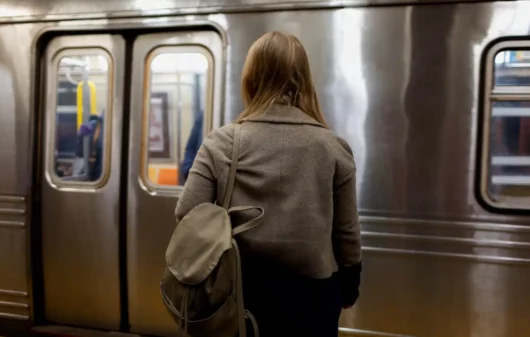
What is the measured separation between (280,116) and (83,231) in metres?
2.26

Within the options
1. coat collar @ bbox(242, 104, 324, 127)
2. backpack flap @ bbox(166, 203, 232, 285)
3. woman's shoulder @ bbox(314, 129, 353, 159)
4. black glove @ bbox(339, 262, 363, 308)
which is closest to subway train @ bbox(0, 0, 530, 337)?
black glove @ bbox(339, 262, 363, 308)

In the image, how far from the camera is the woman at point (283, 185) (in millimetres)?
1894

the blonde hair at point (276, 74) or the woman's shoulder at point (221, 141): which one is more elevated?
the blonde hair at point (276, 74)

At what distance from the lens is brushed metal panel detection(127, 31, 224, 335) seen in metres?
3.54

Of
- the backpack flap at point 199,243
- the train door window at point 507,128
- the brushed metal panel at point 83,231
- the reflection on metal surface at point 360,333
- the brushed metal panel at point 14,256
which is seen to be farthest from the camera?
the brushed metal panel at point 14,256

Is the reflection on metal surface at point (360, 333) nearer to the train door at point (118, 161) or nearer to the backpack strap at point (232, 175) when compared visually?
the train door at point (118, 161)

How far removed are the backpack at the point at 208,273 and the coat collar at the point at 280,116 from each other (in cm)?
14

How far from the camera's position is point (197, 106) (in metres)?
3.51

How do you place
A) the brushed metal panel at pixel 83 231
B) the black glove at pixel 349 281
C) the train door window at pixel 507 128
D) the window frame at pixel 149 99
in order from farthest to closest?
the brushed metal panel at pixel 83 231, the window frame at pixel 149 99, the train door window at pixel 507 128, the black glove at pixel 349 281

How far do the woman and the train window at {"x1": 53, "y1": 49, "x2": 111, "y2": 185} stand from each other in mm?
1971

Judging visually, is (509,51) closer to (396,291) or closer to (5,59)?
(396,291)

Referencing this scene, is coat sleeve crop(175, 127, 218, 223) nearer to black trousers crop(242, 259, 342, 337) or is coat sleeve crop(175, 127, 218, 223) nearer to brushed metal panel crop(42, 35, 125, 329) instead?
black trousers crop(242, 259, 342, 337)

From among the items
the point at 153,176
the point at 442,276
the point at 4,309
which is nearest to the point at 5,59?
the point at 153,176

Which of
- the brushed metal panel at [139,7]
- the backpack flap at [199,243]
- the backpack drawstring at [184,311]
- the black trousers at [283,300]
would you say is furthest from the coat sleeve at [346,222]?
the brushed metal panel at [139,7]
